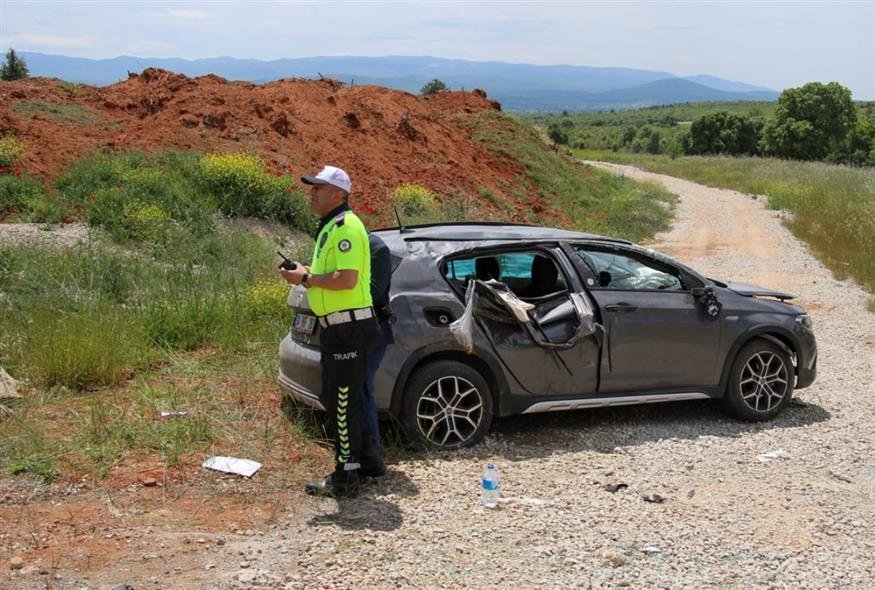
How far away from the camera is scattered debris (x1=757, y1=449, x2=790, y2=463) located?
6359mm

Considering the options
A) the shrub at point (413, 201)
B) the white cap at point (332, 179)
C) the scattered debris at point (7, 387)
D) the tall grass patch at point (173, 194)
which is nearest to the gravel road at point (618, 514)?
the white cap at point (332, 179)

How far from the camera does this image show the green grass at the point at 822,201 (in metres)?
18.4

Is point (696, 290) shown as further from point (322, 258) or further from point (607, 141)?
point (607, 141)

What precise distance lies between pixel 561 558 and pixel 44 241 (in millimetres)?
9617

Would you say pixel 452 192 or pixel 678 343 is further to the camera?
pixel 452 192

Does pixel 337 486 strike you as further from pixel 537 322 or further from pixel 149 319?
pixel 149 319

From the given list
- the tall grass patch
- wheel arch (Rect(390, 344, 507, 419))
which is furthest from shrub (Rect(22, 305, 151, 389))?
the tall grass patch

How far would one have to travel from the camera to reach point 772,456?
643 cm

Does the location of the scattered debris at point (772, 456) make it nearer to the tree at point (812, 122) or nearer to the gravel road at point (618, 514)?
the gravel road at point (618, 514)

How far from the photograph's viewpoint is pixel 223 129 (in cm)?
1877

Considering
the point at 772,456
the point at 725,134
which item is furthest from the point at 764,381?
the point at 725,134

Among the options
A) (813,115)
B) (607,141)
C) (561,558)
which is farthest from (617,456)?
(607,141)

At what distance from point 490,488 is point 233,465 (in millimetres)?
1668

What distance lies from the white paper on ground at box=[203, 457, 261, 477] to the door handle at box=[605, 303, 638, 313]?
286 centimetres
